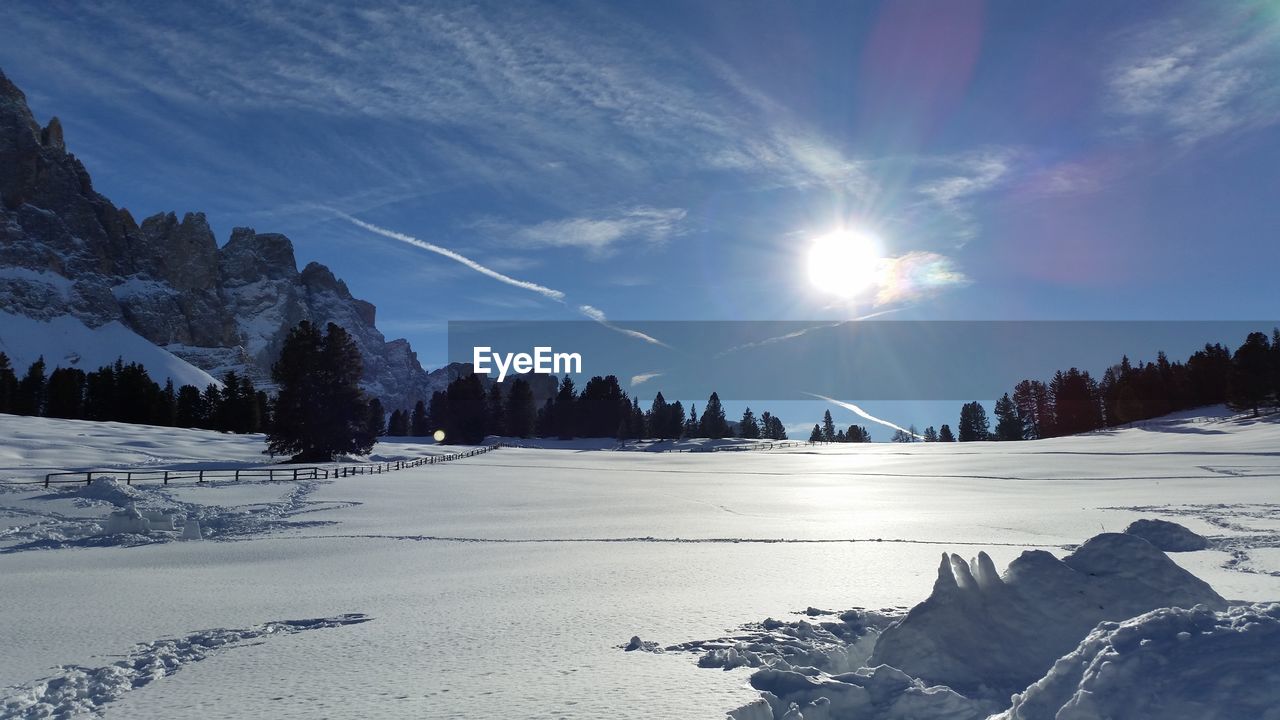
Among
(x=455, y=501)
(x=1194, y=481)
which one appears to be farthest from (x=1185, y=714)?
(x=1194, y=481)

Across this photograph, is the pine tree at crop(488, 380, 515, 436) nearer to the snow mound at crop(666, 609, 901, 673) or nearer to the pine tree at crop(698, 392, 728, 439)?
the pine tree at crop(698, 392, 728, 439)

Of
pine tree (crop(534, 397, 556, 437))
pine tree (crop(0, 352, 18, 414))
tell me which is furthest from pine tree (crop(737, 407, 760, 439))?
pine tree (crop(0, 352, 18, 414))

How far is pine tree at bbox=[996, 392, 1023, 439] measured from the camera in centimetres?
11781

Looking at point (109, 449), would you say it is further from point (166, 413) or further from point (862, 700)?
point (862, 700)

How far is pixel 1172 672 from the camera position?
4.13 metres

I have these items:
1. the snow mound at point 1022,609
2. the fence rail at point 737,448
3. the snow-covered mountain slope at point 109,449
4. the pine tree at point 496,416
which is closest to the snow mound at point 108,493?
the snow-covered mountain slope at point 109,449

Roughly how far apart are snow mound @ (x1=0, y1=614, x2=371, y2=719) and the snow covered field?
0.03 metres

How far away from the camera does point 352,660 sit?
728 cm

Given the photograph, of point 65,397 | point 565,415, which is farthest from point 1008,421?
point 65,397

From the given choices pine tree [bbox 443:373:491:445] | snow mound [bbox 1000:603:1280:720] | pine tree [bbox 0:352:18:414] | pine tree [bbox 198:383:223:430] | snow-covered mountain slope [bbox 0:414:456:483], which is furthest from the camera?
pine tree [bbox 443:373:491:445]

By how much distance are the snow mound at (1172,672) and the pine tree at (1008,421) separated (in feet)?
417

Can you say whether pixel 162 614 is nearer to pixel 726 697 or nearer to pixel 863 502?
pixel 726 697

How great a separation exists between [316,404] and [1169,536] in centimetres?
5051

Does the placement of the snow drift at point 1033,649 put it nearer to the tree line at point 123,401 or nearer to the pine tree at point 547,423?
the tree line at point 123,401
